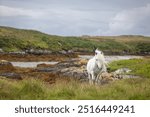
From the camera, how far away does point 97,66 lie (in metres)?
18.3

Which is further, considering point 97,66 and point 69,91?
point 97,66

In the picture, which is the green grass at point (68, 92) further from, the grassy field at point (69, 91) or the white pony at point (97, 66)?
the white pony at point (97, 66)

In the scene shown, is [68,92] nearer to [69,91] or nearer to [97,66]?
[69,91]

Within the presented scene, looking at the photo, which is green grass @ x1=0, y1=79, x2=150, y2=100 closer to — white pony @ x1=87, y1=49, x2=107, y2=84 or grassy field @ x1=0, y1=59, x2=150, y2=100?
grassy field @ x1=0, y1=59, x2=150, y2=100

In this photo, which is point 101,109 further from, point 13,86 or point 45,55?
point 45,55

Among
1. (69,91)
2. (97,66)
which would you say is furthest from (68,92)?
(97,66)

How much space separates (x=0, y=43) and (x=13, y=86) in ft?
249

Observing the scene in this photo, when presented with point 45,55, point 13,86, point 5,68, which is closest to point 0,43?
point 45,55

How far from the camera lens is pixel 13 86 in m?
13.2

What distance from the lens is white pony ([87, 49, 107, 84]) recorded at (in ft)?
59.3

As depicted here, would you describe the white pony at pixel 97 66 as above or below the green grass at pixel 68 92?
above

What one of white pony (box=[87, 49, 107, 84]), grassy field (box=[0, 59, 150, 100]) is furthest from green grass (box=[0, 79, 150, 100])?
white pony (box=[87, 49, 107, 84])

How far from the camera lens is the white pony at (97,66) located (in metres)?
18.1

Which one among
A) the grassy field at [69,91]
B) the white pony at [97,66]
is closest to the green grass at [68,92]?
the grassy field at [69,91]
